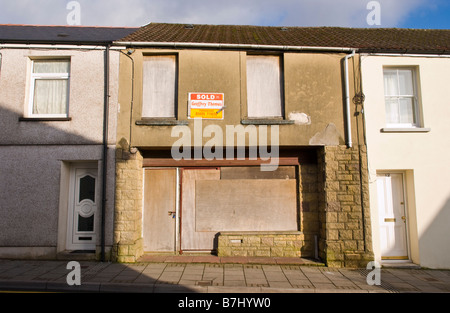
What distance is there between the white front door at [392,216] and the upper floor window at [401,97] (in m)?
1.50

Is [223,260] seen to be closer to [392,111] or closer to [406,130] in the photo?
[406,130]

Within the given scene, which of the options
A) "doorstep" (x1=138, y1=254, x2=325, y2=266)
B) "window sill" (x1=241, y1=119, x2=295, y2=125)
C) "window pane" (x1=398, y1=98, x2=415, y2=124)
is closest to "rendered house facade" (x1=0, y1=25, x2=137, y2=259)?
"doorstep" (x1=138, y1=254, x2=325, y2=266)

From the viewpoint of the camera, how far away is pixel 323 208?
7.45 m

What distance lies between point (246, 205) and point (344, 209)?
251 centimetres

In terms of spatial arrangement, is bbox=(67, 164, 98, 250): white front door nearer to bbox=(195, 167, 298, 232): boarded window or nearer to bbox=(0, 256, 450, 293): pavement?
bbox=(0, 256, 450, 293): pavement

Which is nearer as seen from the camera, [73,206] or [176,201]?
[73,206]

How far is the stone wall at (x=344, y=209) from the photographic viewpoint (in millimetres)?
7125

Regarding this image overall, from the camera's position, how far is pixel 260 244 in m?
7.63

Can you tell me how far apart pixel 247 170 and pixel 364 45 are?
15.5 ft

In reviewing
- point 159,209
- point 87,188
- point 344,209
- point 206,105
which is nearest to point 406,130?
point 344,209

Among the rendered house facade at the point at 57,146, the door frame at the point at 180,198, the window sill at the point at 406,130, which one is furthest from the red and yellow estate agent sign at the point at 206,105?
the window sill at the point at 406,130

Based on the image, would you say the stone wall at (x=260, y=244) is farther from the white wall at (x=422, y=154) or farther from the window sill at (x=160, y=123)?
the window sill at (x=160, y=123)
